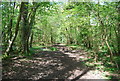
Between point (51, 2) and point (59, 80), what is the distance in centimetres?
413

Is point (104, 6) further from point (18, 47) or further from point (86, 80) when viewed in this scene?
point (18, 47)

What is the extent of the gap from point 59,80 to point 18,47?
7.02 m

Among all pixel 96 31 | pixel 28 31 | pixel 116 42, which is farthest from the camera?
pixel 28 31

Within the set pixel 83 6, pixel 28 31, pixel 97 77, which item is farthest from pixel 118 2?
pixel 28 31

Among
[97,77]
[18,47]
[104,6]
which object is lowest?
[97,77]

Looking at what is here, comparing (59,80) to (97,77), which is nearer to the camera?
(59,80)

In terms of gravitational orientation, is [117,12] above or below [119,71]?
above

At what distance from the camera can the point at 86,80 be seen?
15.8ft

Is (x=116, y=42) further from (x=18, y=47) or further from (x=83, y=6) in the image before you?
(x=18, y=47)

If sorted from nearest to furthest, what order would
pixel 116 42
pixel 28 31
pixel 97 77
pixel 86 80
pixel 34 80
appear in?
pixel 34 80 < pixel 86 80 < pixel 97 77 < pixel 116 42 < pixel 28 31

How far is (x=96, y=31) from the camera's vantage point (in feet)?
26.1

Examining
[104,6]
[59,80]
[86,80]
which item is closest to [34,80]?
[59,80]

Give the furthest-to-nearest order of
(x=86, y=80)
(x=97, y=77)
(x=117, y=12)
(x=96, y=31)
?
(x=96, y=31) < (x=117, y=12) < (x=97, y=77) < (x=86, y=80)

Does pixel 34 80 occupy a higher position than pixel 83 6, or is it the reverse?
pixel 83 6
